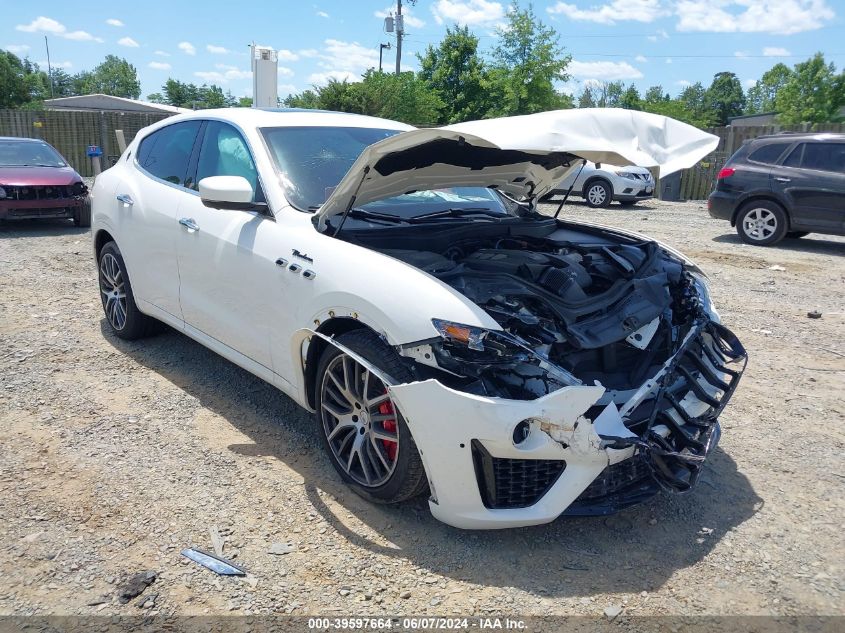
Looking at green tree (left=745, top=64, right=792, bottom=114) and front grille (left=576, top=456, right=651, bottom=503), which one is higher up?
green tree (left=745, top=64, right=792, bottom=114)

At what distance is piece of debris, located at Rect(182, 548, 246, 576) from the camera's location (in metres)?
2.74

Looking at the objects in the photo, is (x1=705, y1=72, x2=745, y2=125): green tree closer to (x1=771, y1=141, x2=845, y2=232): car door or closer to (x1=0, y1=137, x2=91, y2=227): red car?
(x1=771, y1=141, x2=845, y2=232): car door

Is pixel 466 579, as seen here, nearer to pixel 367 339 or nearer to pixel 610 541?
pixel 610 541

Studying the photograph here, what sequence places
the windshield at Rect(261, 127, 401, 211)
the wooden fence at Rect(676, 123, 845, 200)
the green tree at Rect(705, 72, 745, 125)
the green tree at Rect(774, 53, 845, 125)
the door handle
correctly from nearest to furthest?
the windshield at Rect(261, 127, 401, 211) < the door handle < the wooden fence at Rect(676, 123, 845, 200) < the green tree at Rect(774, 53, 845, 125) < the green tree at Rect(705, 72, 745, 125)

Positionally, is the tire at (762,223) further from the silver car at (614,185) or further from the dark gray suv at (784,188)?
the silver car at (614,185)

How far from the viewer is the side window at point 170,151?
4.66 meters

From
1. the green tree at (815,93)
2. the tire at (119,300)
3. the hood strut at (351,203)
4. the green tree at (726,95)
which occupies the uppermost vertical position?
the green tree at (726,95)

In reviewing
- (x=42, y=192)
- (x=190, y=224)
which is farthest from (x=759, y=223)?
(x=42, y=192)

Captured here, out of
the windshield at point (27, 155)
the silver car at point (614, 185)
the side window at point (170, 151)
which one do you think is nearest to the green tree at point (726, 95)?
the silver car at point (614, 185)

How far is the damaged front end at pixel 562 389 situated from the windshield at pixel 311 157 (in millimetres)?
690

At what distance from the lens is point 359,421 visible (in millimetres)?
3201

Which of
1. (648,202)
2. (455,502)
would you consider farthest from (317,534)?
(648,202)

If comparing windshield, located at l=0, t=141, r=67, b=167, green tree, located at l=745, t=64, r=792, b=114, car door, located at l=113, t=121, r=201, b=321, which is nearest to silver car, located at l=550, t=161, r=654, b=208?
windshield, located at l=0, t=141, r=67, b=167

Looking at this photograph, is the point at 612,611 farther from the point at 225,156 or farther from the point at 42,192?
the point at 42,192
